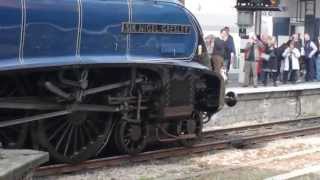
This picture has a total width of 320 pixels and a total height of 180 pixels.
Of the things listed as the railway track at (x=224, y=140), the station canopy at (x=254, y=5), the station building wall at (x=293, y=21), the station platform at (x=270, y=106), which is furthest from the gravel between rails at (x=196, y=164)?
the station building wall at (x=293, y=21)

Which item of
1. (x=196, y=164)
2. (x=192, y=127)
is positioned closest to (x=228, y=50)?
(x=192, y=127)

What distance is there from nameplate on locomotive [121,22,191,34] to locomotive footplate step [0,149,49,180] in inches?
169

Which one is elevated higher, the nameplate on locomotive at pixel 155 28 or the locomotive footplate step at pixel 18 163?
the nameplate on locomotive at pixel 155 28

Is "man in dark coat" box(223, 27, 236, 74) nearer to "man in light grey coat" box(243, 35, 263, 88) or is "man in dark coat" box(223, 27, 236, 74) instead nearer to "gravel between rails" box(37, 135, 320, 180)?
"man in light grey coat" box(243, 35, 263, 88)

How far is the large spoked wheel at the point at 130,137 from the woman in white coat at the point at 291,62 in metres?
11.9

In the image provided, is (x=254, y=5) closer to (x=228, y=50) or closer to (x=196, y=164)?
(x=228, y=50)

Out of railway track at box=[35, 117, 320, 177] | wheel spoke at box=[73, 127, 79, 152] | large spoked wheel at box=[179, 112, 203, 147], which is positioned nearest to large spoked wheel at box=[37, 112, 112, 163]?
wheel spoke at box=[73, 127, 79, 152]

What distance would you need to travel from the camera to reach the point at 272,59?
20391mm

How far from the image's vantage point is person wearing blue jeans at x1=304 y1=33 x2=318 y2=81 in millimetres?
22500

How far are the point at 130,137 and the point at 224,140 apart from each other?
2.60 m

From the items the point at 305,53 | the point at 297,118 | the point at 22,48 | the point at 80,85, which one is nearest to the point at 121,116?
the point at 80,85

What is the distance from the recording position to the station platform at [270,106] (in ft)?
49.5

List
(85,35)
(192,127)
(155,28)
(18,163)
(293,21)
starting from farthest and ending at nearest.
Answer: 1. (293,21)
2. (192,127)
3. (155,28)
4. (85,35)
5. (18,163)

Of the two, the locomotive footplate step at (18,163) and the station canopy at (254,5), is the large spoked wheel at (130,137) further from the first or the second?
the station canopy at (254,5)
